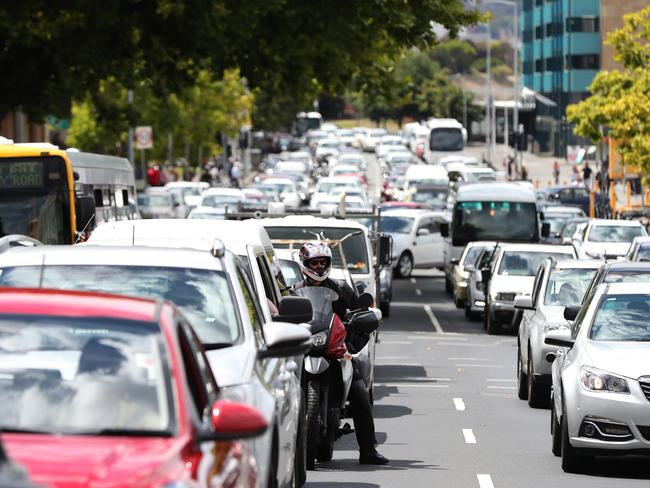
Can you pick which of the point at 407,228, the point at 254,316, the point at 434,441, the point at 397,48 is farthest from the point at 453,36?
the point at 254,316

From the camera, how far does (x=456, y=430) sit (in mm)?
17969

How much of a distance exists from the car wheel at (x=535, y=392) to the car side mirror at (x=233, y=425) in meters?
13.3

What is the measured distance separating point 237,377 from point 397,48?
99.0 feet

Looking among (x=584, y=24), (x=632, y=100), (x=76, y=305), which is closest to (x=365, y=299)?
(x=76, y=305)

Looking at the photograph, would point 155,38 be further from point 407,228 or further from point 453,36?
point 407,228

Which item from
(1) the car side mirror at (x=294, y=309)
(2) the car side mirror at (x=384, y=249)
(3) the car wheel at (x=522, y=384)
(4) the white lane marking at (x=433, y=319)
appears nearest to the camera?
(1) the car side mirror at (x=294, y=309)

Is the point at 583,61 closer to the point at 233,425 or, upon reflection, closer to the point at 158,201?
the point at 158,201

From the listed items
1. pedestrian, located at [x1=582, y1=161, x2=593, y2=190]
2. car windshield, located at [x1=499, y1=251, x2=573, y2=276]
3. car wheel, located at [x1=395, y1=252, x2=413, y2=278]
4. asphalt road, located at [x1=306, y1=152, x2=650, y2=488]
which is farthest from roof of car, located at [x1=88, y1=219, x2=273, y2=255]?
pedestrian, located at [x1=582, y1=161, x2=593, y2=190]

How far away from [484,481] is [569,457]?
31.3 inches

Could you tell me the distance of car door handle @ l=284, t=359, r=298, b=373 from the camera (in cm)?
1084

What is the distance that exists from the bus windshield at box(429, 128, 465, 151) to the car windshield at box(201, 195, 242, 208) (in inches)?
2300

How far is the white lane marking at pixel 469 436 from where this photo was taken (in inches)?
665

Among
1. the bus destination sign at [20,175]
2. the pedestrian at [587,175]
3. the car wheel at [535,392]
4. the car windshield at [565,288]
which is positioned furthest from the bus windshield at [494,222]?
the pedestrian at [587,175]

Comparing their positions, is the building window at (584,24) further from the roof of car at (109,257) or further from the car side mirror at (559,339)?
the roof of car at (109,257)
